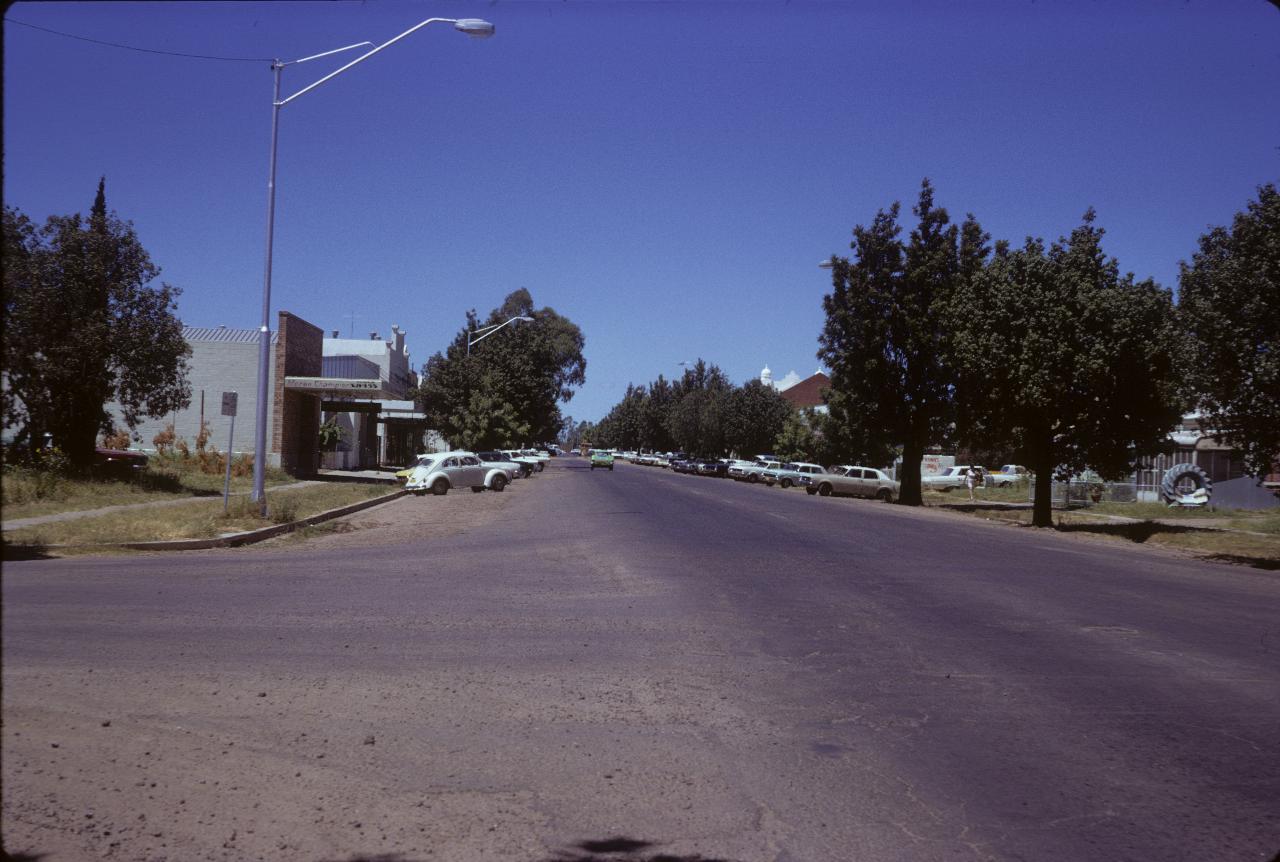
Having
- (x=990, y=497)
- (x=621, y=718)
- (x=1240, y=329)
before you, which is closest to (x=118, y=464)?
(x=621, y=718)

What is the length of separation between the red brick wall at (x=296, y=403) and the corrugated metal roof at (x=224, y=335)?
1127 mm

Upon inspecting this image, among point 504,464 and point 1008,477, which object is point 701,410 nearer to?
point 1008,477

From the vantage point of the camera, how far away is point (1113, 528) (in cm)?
3077

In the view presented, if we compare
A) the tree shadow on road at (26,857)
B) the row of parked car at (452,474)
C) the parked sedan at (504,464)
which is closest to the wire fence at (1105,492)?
the parked sedan at (504,464)

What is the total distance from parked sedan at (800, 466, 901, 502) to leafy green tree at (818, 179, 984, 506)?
16.6ft

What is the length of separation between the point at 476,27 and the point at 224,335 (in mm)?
31170

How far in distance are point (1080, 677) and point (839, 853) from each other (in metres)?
4.47

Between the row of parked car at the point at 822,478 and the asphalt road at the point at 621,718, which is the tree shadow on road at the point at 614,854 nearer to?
the asphalt road at the point at 621,718

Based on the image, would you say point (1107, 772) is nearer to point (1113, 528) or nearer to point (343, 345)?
point (1113, 528)

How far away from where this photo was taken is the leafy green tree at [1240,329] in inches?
770

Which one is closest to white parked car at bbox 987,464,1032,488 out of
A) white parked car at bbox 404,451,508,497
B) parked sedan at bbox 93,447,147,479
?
white parked car at bbox 404,451,508,497

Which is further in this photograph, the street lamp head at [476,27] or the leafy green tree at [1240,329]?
the leafy green tree at [1240,329]

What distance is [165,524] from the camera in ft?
55.8

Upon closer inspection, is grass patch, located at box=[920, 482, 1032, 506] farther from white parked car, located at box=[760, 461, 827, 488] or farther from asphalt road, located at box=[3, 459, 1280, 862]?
asphalt road, located at box=[3, 459, 1280, 862]
